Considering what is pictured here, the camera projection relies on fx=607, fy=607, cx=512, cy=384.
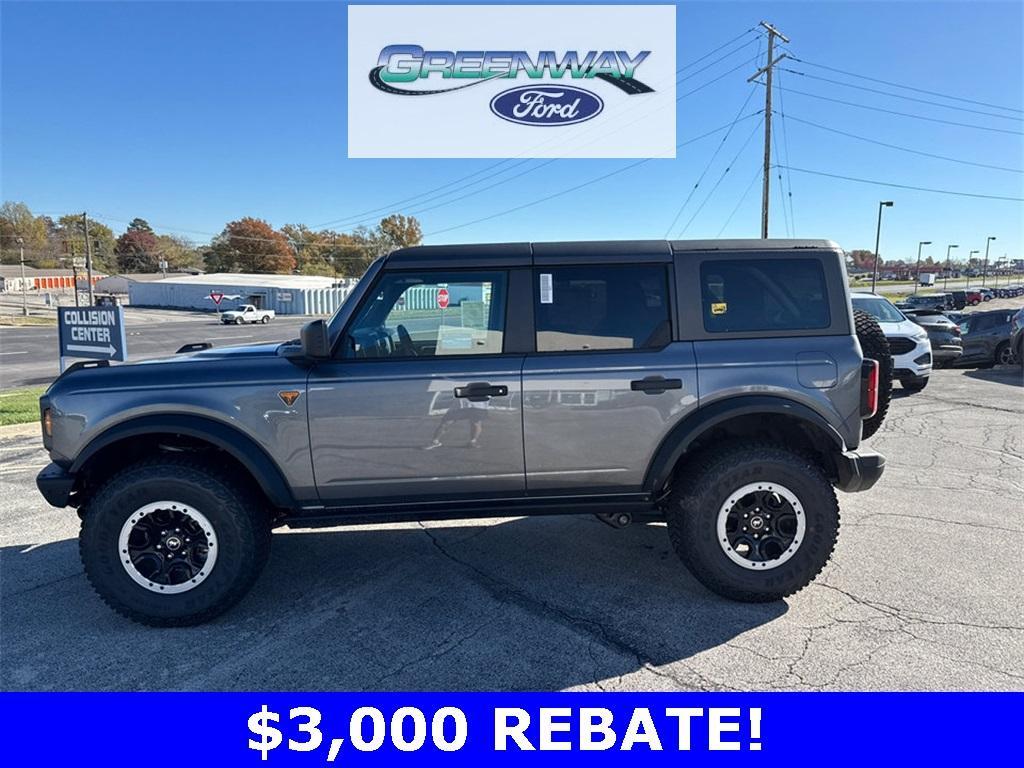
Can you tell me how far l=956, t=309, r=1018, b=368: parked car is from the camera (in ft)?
45.3

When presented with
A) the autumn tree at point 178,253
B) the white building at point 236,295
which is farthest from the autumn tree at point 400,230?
A: the autumn tree at point 178,253

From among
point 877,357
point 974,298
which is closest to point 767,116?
point 877,357

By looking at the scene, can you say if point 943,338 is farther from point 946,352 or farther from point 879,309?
point 879,309

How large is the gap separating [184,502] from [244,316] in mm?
50261

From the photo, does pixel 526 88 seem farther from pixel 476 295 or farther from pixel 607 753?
pixel 607 753

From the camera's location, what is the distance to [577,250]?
3420mm

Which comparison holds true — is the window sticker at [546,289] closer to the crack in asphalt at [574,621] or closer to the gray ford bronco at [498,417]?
the gray ford bronco at [498,417]

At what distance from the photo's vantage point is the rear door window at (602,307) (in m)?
3.36

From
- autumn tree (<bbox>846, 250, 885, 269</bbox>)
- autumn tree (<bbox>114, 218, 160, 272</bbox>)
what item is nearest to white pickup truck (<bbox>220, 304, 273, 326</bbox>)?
autumn tree (<bbox>114, 218, 160, 272</bbox>)

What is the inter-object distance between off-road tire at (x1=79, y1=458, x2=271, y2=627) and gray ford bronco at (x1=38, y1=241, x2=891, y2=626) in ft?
0.03

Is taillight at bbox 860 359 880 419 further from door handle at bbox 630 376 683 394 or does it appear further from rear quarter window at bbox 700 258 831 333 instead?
door handle at bbox 630 376 683 394

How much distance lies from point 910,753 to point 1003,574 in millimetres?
1993

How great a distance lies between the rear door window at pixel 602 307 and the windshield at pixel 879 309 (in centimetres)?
859

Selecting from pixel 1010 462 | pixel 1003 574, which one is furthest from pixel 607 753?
pixel 1010 462
